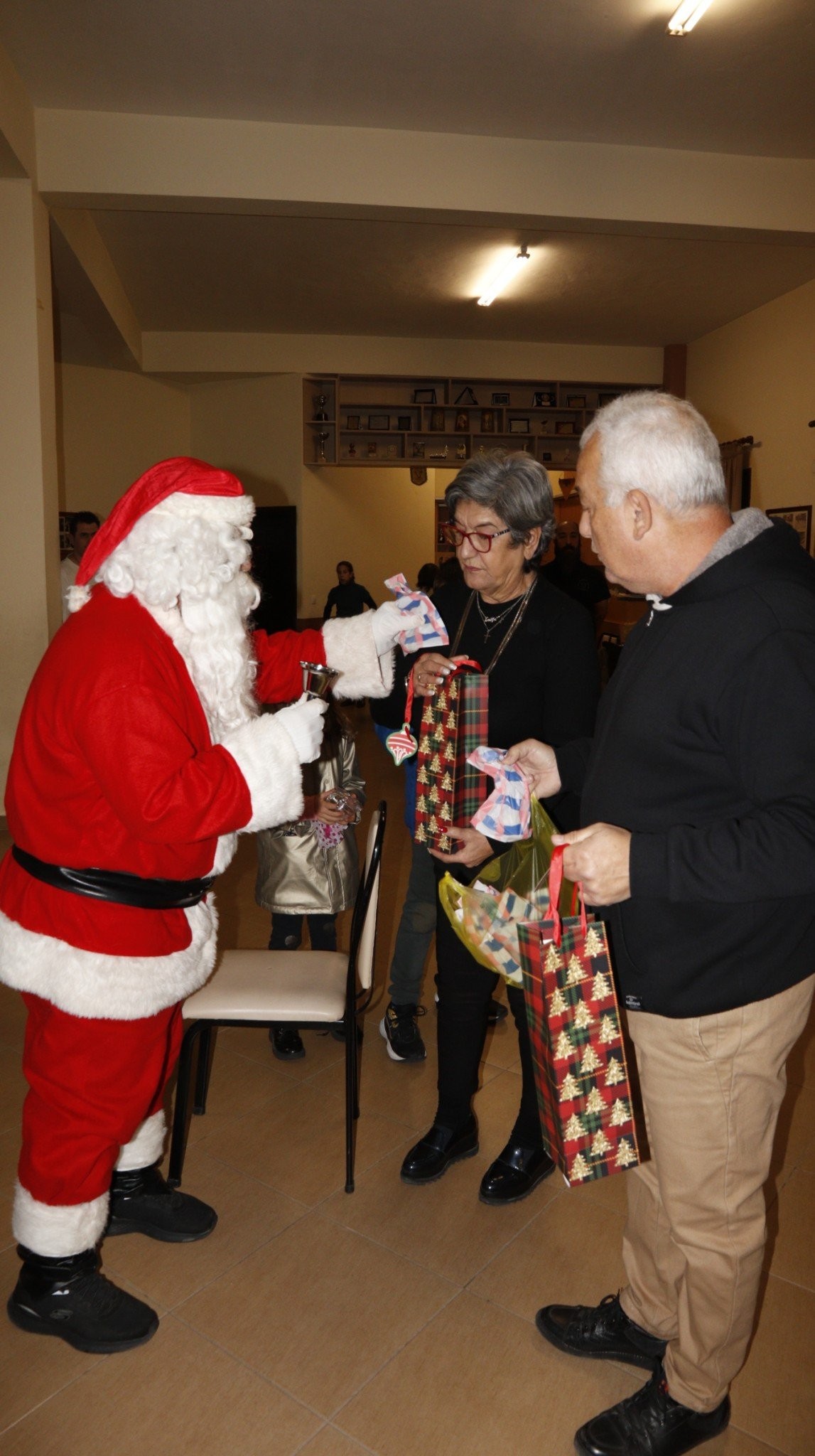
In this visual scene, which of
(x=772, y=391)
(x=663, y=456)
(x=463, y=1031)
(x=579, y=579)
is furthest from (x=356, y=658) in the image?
(x=772, y=391)

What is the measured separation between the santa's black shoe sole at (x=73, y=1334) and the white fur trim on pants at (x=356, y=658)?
1.39 m

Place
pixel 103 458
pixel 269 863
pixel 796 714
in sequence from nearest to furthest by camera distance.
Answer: pixel 796 714, pixel 269 863, pixel 103 458

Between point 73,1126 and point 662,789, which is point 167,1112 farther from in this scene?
point 662,789

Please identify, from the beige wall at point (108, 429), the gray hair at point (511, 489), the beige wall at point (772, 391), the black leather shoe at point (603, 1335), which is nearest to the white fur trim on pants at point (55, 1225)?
the black leather shoe at point (603, 1335)

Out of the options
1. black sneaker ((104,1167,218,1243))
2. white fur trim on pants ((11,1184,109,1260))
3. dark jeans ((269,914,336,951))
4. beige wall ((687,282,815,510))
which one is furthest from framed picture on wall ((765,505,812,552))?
white fur trim on pants ((11,1184,109,1260))

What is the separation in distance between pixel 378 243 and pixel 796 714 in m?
6.34

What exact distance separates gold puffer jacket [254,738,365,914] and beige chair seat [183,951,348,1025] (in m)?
0.38

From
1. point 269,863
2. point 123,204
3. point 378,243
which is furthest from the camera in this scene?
point 378,243

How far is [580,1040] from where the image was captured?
4.58ft

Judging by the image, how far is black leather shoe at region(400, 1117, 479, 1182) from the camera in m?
2.29

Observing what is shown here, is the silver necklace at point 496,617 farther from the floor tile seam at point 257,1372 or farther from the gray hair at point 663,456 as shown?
the floor tile seam at point 257,1372

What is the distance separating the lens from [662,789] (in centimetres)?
137

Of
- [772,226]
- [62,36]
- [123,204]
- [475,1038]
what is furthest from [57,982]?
[772,226]

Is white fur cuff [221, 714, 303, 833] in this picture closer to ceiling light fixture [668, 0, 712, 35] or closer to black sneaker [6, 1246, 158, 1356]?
black sneaker [6, 1246, 158, 1356]
